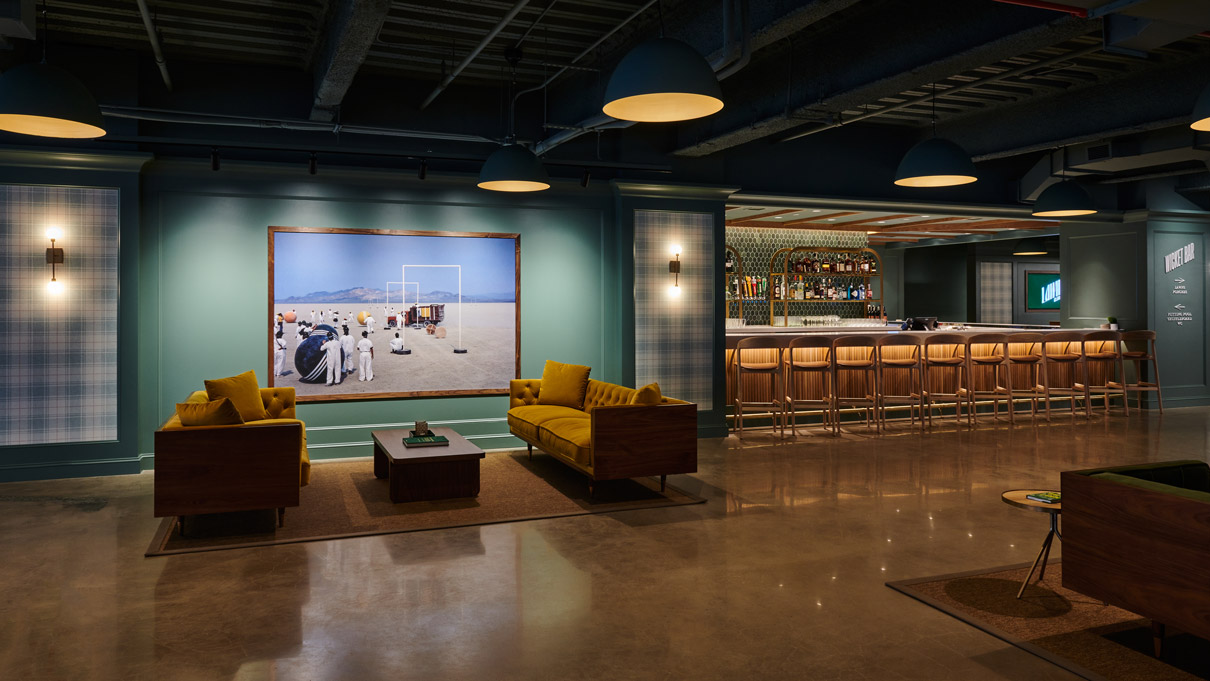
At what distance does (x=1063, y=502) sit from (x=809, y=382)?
667 cm

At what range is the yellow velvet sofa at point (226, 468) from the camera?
16.5 feet

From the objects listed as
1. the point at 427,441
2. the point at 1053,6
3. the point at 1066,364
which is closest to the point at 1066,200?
the point at 1066,364

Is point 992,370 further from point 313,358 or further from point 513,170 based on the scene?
point 313,358

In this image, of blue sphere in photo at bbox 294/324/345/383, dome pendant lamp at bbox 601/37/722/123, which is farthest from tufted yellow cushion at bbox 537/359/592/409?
dome pendant lamp at bbox 601/37/722/123

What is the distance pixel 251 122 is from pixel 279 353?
217cm

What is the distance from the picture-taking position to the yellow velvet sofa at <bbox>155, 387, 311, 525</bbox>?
5.03m

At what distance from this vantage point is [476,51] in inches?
235

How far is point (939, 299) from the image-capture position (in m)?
16.4

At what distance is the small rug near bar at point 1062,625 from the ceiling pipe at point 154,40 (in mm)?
5686

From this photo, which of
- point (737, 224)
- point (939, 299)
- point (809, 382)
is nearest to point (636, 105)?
point (809, 382)

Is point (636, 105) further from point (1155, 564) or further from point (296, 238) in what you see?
point (296, 238)

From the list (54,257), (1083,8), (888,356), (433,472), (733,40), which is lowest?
(433,472)

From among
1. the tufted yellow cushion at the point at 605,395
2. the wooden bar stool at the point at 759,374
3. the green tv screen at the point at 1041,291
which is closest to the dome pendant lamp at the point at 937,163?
the tufted yellow cushion at the point at 605,395

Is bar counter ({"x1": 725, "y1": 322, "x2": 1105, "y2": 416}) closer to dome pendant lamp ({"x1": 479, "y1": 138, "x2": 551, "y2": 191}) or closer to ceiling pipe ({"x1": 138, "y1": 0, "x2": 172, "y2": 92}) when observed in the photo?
dome pendant lamp ({"x1": 479, "y1": 138, "x2": 551, "y2": 191})
